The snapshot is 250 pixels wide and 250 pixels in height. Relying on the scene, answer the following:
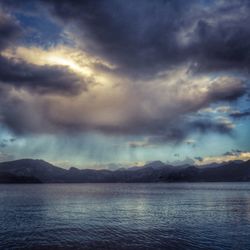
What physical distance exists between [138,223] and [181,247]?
75.6 ft

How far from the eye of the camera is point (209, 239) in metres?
46.0

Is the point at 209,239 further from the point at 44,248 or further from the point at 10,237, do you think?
the point at 10,237

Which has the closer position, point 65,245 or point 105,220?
point 65,245

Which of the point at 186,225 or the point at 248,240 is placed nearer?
the point at 248,240

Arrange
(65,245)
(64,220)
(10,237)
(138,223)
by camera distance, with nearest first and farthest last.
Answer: (65,245) → (10,237) → (138,223) → (64,220)

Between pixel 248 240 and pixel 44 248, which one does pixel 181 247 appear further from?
pixel 44 248

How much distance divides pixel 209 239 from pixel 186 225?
1419 cm

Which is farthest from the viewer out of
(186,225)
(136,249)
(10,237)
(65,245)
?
(186,225)

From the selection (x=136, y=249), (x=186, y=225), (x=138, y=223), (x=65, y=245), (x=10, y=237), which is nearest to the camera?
(x=136, y=249)

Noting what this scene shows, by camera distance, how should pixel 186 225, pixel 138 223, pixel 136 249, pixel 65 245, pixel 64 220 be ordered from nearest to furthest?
pixel 136 249, pixel 65 245, pixel 186 225, pixel 138 223, pixel 64 220

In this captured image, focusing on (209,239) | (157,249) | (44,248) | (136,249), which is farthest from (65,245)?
(209,239)

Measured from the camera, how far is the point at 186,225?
59.9 m

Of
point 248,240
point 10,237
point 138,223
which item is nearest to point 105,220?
point 138,223

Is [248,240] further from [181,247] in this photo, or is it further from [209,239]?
[181,247]
